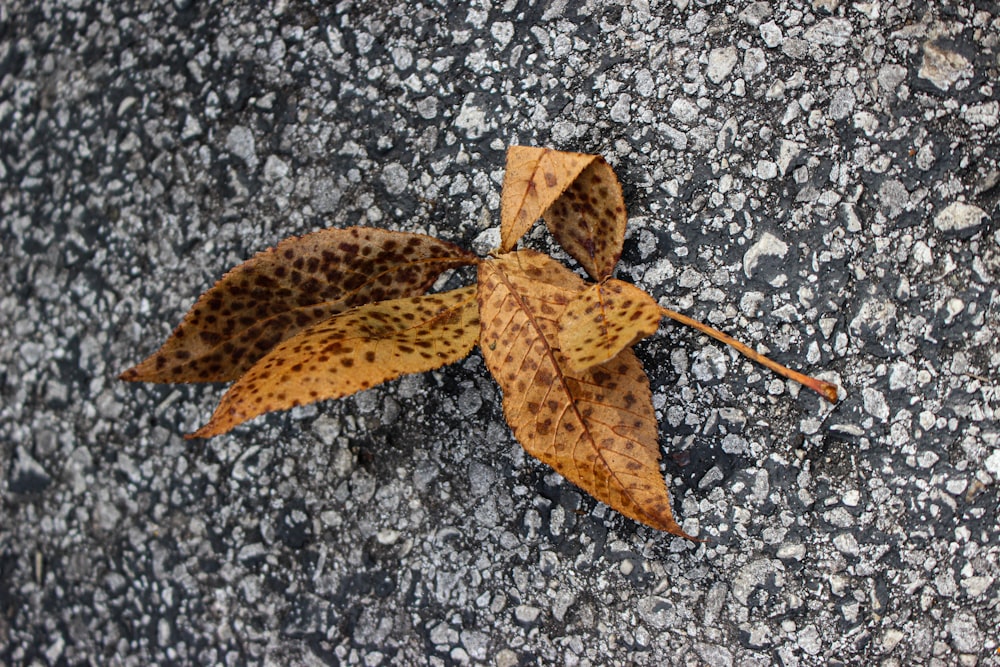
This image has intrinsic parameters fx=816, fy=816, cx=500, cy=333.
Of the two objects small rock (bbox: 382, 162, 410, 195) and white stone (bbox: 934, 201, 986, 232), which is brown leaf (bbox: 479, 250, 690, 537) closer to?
small rock (bbox: 382, 162, 410, 195)

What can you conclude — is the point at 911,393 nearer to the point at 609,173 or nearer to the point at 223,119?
the point at 609,173

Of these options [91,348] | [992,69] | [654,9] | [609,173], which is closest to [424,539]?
[609,173]

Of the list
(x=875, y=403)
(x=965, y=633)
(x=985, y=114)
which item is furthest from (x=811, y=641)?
(x=985, y=114)

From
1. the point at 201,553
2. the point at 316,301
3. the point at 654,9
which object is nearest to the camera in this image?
the point at 316,301

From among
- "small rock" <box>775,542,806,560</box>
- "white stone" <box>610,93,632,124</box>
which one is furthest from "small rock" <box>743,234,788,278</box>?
"small rock" <box>775,542,806,560</box>

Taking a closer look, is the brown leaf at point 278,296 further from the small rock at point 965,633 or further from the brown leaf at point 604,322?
the small rock at point 965,633

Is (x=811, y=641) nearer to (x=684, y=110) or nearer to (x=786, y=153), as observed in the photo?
(x=786, y=153)
